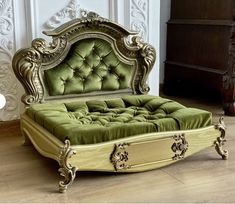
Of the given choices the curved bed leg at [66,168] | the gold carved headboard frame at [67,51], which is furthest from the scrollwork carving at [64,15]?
the curved bed leg at [66,168]

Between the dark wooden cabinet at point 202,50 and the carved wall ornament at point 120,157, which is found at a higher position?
the dark wooden cabinet at point 202,50

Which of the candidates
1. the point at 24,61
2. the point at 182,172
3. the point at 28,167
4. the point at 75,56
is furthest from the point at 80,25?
the point at 182,172

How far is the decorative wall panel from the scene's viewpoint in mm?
3234

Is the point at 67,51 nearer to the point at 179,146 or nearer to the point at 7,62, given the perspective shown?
the point at 7,62

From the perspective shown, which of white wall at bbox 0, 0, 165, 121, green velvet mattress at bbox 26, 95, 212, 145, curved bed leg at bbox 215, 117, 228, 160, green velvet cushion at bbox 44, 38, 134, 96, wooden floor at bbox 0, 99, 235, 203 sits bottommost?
wooden floor at bbox 0, 99, 235, 203

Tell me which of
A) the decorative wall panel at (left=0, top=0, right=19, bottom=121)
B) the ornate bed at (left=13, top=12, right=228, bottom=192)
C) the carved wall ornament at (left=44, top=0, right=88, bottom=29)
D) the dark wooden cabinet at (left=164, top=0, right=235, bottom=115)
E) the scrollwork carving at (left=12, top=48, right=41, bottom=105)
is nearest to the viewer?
the ornate bed at (left=13, top=12, right=228, bottom=192)

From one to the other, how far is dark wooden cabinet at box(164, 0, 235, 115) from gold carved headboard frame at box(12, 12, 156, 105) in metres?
1.09

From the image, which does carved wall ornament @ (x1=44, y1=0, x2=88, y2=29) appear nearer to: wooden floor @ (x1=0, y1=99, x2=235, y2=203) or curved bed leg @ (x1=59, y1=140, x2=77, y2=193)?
wooden floor @ (x1=0, y1=99, x2=235, y2=203)

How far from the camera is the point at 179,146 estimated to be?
8.48 ft

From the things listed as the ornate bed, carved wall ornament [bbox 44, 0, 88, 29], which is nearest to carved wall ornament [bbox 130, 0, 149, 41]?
the ornate bed

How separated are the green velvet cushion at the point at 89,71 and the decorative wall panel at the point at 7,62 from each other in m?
0.43

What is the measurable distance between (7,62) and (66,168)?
56.2 inches

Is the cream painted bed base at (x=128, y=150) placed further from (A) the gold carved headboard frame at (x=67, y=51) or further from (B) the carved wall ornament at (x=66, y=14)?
(B) the carved wall ornament at (x=66, y=14)

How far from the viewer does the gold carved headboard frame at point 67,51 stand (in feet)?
9.86
